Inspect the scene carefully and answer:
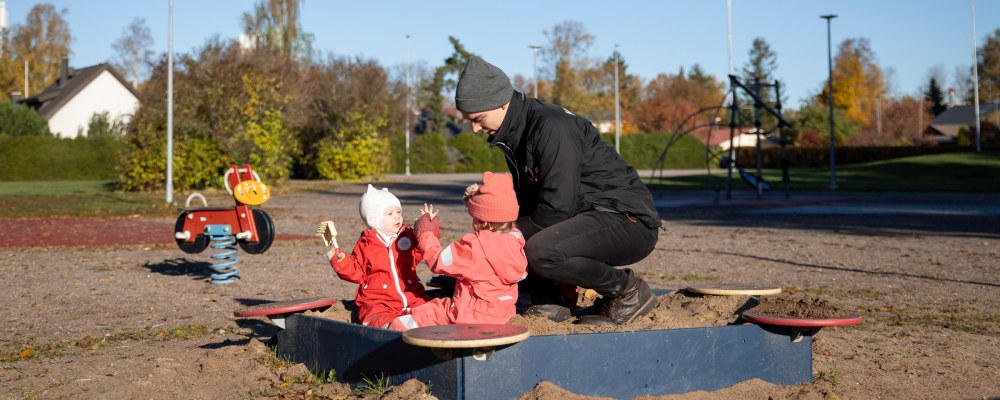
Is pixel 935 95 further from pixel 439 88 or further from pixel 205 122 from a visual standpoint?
pixel 205 122

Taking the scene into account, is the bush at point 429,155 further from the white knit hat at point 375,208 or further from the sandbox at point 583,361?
the sandbox at point 583,361

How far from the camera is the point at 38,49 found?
86500 millimetres

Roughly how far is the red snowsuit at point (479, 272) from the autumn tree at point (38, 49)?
3469 inches

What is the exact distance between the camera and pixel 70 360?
20.0 feet

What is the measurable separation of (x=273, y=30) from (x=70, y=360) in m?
49.1

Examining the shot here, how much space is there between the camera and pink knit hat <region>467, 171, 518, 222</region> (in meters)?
5.07

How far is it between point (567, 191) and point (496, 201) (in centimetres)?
36

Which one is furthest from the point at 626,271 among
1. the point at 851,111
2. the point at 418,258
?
the point at 851,111

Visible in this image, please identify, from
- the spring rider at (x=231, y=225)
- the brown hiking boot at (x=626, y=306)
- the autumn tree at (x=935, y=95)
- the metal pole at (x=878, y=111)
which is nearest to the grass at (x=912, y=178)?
the spring rider at (x=231, y=225)

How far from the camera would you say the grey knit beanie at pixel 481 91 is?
205 inches

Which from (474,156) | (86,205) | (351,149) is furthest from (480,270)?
(474,156)

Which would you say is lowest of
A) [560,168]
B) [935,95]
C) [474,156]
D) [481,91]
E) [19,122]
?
[560,168]

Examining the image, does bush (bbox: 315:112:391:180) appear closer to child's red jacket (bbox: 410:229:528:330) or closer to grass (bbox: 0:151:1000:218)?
grass (bbox: 0:151:1000:218)

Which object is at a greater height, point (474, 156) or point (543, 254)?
point (474, 156)
